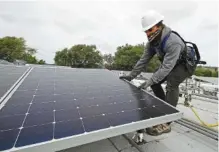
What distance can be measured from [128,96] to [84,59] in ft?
127

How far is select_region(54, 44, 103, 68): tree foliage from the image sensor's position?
39.8 metres

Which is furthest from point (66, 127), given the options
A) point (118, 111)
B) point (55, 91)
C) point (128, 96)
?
point (128, 96)

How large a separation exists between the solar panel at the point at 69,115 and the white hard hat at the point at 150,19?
42.9 inches

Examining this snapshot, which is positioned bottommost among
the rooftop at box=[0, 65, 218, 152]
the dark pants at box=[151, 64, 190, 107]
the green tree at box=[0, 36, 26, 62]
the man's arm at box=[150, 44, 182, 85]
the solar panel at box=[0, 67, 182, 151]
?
the rooftop at box=[0, 65, 218, 152]

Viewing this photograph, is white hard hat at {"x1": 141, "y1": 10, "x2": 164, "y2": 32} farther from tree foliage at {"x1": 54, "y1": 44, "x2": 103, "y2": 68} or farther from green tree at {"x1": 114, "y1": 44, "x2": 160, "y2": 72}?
tree foliage at {"x1": 54, "y1": 44, "x2": 103, "y2": 68}

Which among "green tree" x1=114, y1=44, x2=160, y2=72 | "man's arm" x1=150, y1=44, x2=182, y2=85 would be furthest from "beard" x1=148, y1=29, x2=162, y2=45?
"green tree" x1=114, y1=44, x2=160, y2=72

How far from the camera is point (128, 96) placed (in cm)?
220

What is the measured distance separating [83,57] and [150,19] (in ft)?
125

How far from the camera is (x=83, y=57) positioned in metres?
39.8

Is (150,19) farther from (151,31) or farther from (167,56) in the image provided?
(167,56)

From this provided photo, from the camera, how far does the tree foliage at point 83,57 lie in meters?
39.8

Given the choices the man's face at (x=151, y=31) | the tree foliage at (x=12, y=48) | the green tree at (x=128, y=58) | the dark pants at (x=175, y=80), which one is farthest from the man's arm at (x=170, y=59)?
the tree foliage at (x=12, y=48)

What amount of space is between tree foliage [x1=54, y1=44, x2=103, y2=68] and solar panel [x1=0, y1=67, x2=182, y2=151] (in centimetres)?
3801

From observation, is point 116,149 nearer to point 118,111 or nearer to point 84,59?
point 118,111
